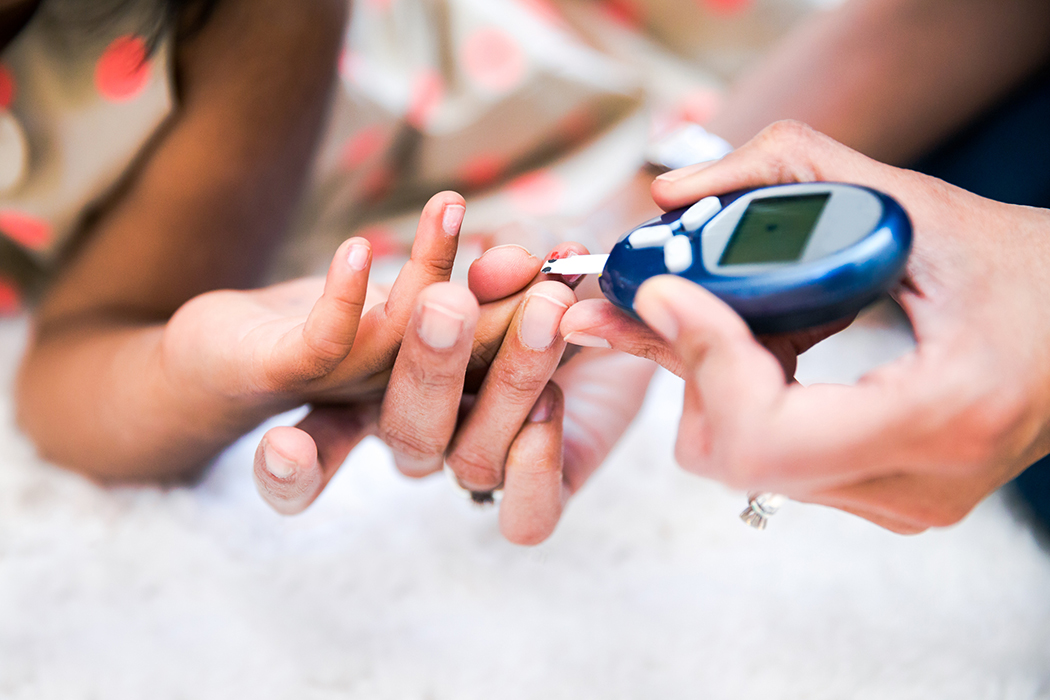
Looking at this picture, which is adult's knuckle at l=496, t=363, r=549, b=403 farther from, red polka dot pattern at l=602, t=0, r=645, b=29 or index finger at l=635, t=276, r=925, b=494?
red polka dot pattern at l=602, t=0, r=645, b=29

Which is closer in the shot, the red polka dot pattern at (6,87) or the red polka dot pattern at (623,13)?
the red polka dot pattern at (6,87)

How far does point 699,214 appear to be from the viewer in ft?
→ 1.05

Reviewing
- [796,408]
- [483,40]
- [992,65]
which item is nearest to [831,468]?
[796,408]

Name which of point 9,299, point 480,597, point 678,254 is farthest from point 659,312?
point 9,299

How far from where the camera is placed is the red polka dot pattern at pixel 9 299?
2.10ft

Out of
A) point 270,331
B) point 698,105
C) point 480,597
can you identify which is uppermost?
point 270,331

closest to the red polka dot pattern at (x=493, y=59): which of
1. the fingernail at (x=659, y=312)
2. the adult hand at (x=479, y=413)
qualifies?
the adult hand at (x=479, y=413)

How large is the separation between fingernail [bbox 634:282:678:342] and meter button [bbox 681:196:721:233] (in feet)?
0.19

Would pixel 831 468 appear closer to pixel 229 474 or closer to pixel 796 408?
pixel 796 408

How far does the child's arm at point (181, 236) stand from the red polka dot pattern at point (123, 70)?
38 mm

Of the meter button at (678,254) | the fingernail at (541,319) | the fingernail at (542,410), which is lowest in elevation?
the fingernail at (542,410)

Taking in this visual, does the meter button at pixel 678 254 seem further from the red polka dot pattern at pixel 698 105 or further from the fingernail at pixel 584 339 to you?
the red polka dot pattern at pixel 698 105

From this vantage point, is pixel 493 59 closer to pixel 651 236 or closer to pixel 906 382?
pixel 651 236

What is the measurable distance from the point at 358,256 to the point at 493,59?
20.3 inches
